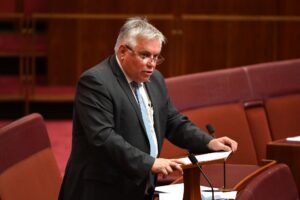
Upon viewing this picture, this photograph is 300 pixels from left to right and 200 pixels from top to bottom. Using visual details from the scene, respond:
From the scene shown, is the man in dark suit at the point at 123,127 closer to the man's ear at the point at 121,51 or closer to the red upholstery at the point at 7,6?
the man's ear at the point at 121,51

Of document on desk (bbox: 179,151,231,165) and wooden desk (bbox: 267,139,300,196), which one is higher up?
document on desk (bbox: 179,151,231,165)

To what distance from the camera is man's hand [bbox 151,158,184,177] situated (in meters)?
3.21

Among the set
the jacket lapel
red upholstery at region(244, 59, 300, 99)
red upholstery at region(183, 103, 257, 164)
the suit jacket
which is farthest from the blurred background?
the suit jacket

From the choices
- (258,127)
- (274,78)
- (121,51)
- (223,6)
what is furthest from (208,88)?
(223,6)

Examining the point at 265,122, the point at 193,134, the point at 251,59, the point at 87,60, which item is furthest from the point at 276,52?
the point at 193,134

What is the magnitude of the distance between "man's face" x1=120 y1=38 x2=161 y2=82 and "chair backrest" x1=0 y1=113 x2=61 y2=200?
28.3 inches

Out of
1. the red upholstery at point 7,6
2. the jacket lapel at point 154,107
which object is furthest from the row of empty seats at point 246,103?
the red upholstery at point 7,6

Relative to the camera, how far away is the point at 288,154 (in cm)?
469

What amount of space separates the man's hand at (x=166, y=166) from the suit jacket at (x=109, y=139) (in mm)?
39

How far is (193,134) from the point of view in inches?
149

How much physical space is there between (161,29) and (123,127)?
195 inches

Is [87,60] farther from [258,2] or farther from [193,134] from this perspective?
[193,134]

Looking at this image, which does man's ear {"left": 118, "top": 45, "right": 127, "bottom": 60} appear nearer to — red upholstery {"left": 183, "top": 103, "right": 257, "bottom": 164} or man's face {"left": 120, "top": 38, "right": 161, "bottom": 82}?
man's face {"left": 120, "top": 38, "right": 161, "bottom": 82}

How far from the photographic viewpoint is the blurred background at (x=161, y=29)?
27.4ft
